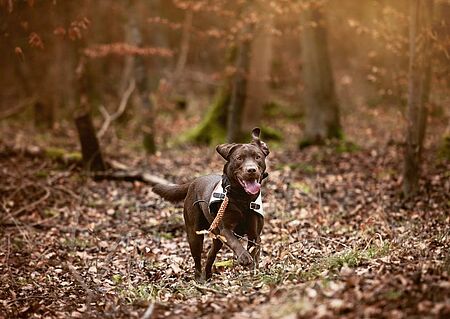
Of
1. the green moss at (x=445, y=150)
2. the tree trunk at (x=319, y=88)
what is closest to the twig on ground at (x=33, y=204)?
the tree trunk at (x=319, y=88)

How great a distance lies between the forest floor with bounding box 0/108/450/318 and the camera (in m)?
5.66

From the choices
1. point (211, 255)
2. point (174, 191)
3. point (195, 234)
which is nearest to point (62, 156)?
point (174, 191)

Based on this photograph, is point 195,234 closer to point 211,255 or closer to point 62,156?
point 211,255

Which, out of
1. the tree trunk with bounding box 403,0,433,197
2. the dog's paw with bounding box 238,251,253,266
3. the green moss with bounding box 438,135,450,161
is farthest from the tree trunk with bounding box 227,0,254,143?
the dog's paw with bounding box 238,251,253,266

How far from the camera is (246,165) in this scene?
6832mm

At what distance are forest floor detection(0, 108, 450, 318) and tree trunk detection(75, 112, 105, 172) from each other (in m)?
0.40

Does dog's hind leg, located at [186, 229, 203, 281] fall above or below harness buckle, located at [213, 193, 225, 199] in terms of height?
below

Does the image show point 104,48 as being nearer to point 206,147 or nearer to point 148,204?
point 206,147

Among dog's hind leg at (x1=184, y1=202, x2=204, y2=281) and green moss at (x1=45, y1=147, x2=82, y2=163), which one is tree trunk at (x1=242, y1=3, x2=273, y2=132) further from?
dog's hind leg at (x1=184, y1=202, x2=204, y2=281)

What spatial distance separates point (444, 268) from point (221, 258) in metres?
3.85

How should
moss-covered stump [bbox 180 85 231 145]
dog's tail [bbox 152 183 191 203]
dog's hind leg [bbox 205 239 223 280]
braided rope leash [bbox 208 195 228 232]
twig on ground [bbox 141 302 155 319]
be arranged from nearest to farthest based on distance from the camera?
twig on ground [bbox 141 302 155 319] < braided rope leash [bbox 208 195 228 232] < dog's hind leg [bbox 205 239 223 280] < dog's tail [bbox 152 183 191 203] < moss-covered stump [bbox 180 85 231 145]

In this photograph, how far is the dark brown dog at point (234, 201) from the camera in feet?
22.7

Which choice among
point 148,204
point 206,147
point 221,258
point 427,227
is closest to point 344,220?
point 427,227

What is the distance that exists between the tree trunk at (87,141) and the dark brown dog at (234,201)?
628 cm
